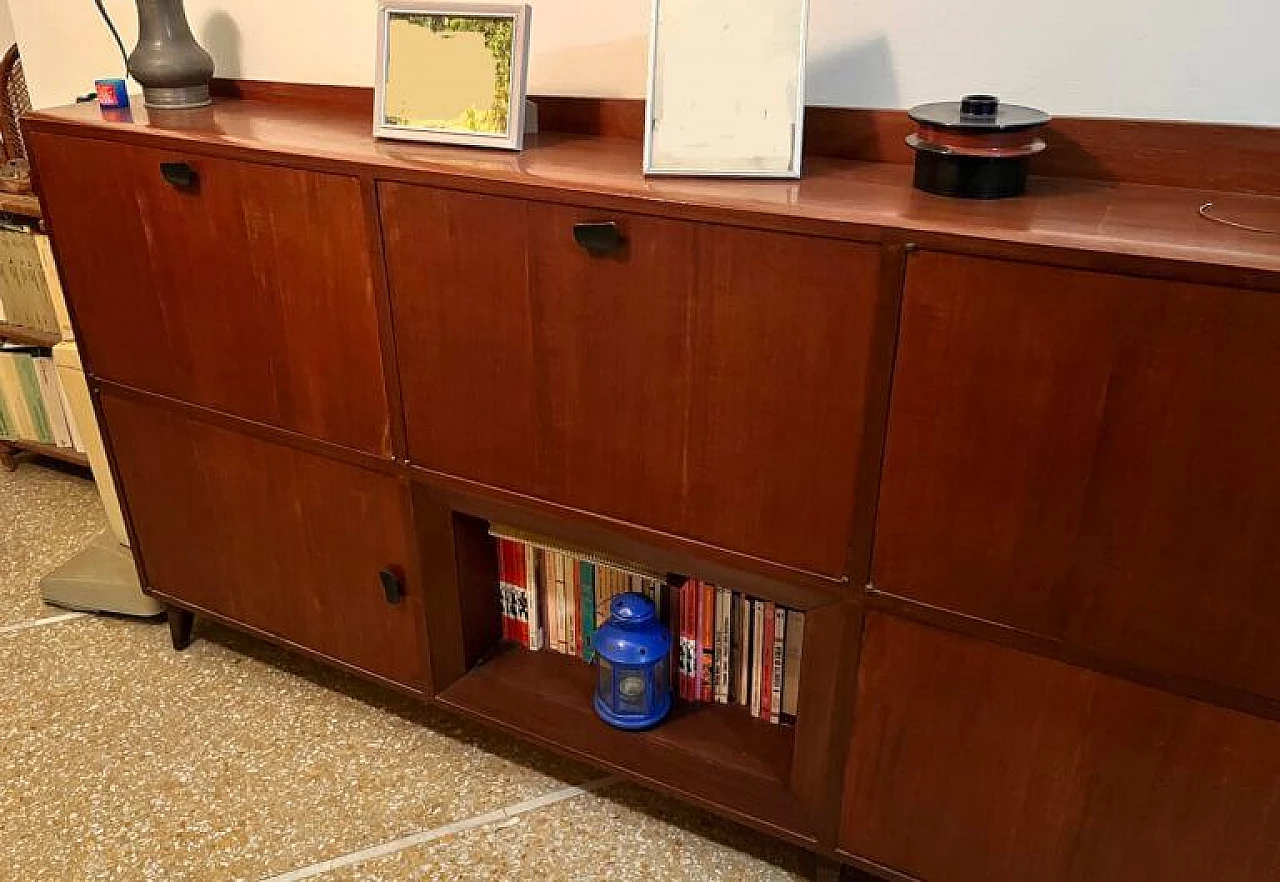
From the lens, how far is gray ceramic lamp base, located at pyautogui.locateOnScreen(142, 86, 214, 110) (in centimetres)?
162

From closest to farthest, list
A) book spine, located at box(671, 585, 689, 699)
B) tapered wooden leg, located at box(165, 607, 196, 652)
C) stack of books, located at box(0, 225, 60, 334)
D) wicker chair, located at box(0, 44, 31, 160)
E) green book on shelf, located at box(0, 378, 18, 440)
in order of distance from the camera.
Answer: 1. book spine, located at box(671, 585, 689, 699)
2. tapered wooden leg, located at box(165, 607, 196, 652)
3. wicker chair, located at box(0, 44, 31, 160)
4. stack of books, located at box(0, 225, 60, 334)
5. green book on shelf, located at box(0, 378, 18, 440)

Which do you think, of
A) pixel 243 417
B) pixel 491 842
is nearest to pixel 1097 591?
pixel 491 842

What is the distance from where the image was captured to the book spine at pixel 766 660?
58.5 inches

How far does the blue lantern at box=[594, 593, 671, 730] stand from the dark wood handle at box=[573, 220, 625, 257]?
23.4 inches

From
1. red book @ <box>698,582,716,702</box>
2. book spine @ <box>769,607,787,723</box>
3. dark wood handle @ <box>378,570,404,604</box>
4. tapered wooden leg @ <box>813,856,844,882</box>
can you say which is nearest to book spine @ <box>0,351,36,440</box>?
dark wood handle @ <box>378,570,404,604</box>

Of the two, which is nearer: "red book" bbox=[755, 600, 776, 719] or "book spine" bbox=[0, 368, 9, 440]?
"red book" bbox=[755, 600, 776, 719]

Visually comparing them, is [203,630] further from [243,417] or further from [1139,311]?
[1139,311]

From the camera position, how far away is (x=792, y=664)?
1.51 m

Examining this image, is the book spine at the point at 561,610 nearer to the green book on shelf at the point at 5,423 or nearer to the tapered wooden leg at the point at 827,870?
the tapered wooden leg at the point at 827,870

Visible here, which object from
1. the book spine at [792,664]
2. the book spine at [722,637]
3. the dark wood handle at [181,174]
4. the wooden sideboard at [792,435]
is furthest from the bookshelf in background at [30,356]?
the book spine at [792,664]

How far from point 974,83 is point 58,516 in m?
2.22

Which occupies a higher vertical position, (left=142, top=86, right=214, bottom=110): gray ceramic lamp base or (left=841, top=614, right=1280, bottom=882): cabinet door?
(left=142, top=86, right=214, bottom=110): gray ceramic lamp base

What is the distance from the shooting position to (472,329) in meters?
1.32

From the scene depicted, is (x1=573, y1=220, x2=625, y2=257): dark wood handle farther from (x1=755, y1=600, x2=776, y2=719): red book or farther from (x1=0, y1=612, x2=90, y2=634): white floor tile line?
(x1=0, y1=612, x2=90, y2=634): white floor tile line
